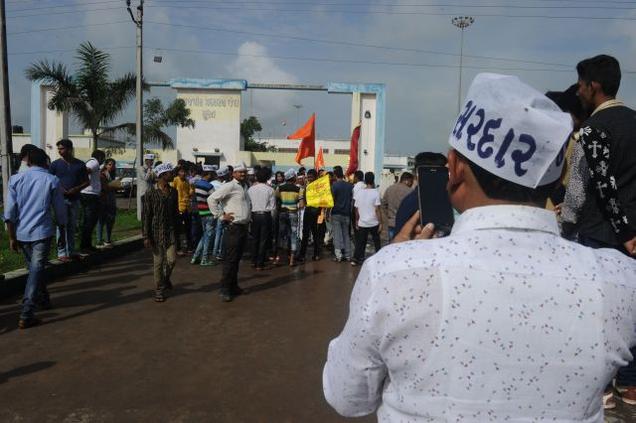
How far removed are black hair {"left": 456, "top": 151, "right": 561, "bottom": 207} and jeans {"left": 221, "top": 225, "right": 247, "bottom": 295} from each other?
6061 mm

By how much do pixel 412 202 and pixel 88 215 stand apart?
764cm

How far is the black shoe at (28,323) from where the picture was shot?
544 centimetres

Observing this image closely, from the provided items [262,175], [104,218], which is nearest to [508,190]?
[262,175]

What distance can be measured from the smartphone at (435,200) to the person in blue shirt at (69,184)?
7.53 metres

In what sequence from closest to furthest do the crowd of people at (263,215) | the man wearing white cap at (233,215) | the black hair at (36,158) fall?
1. the black hair at (36,158)
2. the man wearing white cap at (233,215)
3. the crowd of people at (263,215)

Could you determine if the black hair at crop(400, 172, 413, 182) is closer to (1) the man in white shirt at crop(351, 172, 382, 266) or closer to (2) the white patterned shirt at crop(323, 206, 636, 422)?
(1) the man in white shirt at crop(351, 172, 382, 266)

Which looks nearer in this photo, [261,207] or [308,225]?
[261,207]

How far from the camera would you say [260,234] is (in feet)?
30.9

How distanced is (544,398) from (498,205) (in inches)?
17.6

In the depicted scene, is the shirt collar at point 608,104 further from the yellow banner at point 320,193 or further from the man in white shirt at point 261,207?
the yellow banner at point 320,193

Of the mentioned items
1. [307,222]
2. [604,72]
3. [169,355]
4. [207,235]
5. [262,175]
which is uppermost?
[604,72]

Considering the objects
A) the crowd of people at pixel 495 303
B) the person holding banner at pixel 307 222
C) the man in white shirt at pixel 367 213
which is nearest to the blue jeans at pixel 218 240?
the person holding banner at pixel 307 222

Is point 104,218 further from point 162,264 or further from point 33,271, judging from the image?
point 33,271

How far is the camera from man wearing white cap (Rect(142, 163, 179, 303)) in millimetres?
6754
